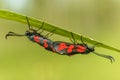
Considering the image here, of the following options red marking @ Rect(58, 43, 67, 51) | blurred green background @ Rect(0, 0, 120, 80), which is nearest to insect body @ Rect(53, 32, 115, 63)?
red marking @ Rect(58, 43, 67, 51)

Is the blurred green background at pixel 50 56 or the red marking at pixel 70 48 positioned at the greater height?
the blurred green background at pixel 50 56

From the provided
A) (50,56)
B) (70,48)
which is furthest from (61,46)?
(50,56)

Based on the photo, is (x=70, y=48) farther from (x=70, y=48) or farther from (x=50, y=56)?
(x=50, y=56)

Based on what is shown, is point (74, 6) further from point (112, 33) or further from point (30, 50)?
point (30, 50)

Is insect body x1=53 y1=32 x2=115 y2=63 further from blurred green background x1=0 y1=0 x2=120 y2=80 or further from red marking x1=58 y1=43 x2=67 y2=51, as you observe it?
blurred green background x1=0 y1=0 x2=120 y2=80

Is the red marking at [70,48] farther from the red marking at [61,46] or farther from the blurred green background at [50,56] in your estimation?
the blurred green background at [50,56]

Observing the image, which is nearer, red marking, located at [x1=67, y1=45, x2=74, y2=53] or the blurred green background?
red marking, located at [x1=67, y1=45, x2=74, y2=53]

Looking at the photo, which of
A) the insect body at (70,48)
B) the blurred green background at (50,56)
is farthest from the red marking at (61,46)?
the blurred green background at (50,56)

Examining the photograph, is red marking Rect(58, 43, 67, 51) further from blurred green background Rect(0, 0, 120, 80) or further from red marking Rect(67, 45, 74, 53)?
blurred green background Rect(0, 0, 120, 80)

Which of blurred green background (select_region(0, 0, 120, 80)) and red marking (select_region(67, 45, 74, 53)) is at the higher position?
blurred green background (select_region(0, 0, 120, 80))

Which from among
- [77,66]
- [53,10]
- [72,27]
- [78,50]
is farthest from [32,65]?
[78,50]

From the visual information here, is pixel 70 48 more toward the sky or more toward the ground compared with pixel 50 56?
more toward the ground
